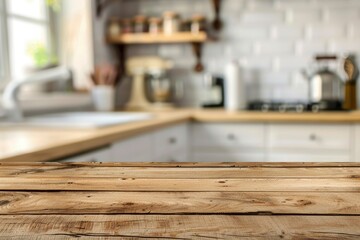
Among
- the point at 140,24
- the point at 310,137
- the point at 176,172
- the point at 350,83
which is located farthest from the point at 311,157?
the point at 176,172

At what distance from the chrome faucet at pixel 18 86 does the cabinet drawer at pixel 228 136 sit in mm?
945

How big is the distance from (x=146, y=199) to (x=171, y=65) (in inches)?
111

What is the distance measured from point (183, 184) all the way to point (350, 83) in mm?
2508

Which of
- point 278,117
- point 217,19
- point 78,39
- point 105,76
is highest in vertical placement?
point 217,19

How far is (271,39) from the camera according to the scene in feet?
11.2

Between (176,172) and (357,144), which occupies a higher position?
(176,172)

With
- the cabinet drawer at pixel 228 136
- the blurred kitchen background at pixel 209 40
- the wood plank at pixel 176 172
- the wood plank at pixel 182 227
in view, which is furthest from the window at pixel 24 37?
the wood plank at pixel 182 227

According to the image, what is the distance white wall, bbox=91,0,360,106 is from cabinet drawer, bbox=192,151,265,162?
67cm

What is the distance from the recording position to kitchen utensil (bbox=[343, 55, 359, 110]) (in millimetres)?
3070

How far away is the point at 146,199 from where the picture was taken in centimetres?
73

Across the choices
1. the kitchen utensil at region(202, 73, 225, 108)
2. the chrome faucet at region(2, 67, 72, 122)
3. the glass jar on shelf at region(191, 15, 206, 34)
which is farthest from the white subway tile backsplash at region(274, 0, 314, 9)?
the chrome faucet at region(2, 67, 72, 122)

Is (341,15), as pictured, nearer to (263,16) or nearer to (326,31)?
(326,31)

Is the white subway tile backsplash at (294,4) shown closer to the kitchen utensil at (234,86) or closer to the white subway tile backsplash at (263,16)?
the white subway tile backsplash at (263,16)

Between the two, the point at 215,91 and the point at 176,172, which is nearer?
the point at 176,172
